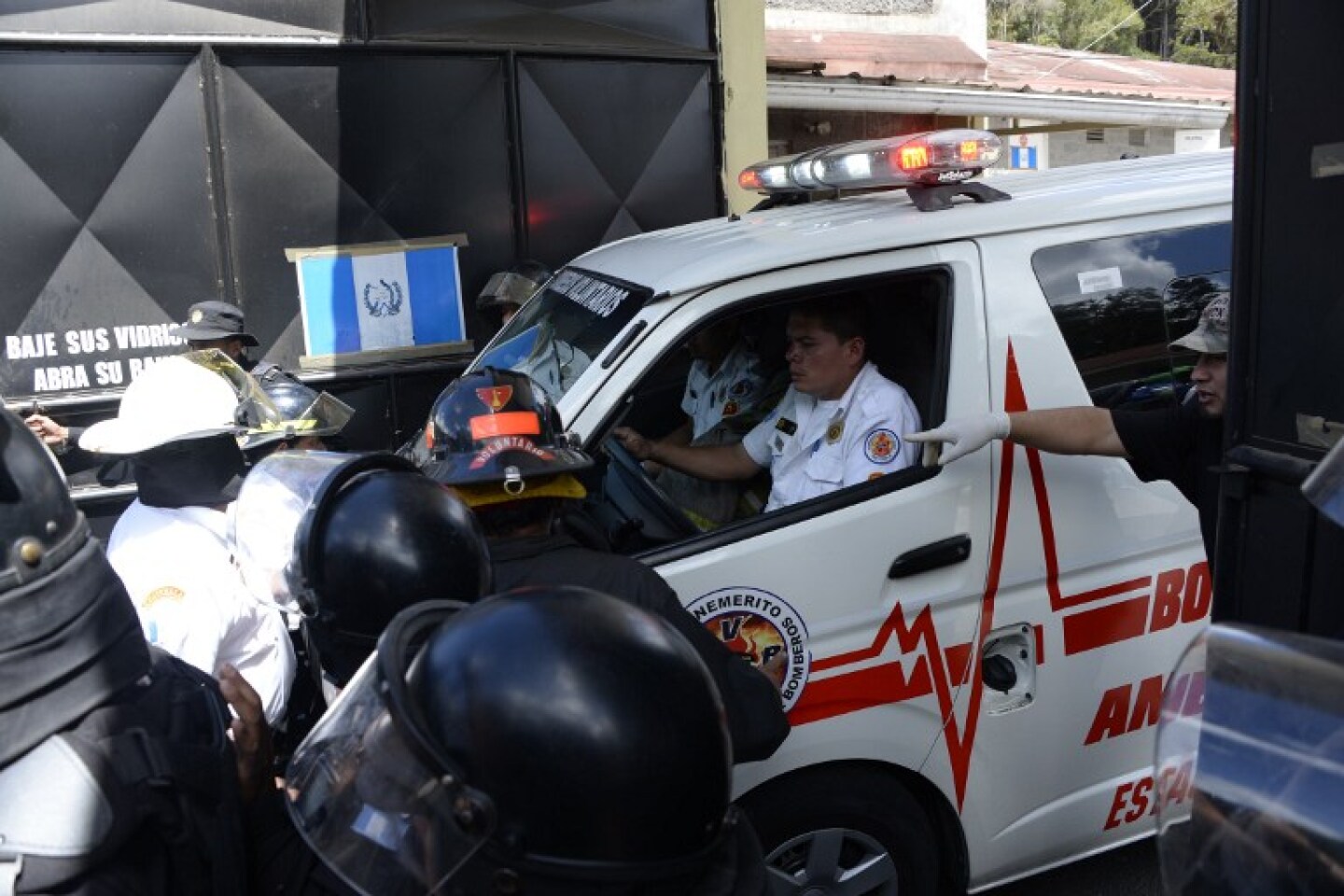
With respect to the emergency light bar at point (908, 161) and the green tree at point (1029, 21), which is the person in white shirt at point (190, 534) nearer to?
the emergency light bar at point (908, 161)

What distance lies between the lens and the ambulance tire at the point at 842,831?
123 inches

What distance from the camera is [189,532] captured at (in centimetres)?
278

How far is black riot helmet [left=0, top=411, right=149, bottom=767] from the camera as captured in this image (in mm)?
1464

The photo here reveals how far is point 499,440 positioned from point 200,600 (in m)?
0.70

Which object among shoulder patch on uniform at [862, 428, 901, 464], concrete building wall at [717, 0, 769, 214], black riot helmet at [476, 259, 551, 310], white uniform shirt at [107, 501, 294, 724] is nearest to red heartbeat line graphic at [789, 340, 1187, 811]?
shoulder patch on uniform at [862, 428, 901, 464]

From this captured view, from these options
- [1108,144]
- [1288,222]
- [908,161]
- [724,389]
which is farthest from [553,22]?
[1108,144]

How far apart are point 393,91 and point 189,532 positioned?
4885mm

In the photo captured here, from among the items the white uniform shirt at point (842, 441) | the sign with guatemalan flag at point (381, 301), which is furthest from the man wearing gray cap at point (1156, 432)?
the sign with guatemalan flag at point (381, 301)

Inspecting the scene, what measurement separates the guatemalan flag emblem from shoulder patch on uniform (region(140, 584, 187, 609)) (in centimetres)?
458

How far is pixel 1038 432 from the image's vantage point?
3.29 metres

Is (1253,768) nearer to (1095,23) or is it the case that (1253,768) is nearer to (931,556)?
(931,556)

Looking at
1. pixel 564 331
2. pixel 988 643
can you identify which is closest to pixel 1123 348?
pixel 988 643

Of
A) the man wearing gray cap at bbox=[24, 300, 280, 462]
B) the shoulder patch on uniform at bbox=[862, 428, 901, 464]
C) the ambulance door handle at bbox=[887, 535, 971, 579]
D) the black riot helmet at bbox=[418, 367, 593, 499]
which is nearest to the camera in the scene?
the black riot helmet at bbox=[418, 367, 593, 499]

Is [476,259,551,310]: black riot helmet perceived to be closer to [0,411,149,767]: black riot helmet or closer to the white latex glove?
the white latex glove
